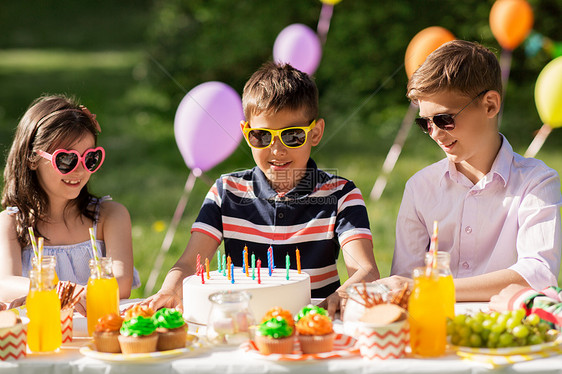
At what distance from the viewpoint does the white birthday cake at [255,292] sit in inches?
84.5

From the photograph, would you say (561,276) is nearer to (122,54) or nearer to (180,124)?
(180,124)

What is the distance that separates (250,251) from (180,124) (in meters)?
1.42

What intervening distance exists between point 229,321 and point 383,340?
427 mm

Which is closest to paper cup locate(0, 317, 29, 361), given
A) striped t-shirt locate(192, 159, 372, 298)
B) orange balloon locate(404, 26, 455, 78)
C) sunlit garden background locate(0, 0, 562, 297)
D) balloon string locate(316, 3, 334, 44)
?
striped t-shirt locate(192, 159, 372, 298)

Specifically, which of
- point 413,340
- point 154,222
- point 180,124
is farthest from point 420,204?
point 154,222

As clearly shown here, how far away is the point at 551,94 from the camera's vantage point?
14.8ft

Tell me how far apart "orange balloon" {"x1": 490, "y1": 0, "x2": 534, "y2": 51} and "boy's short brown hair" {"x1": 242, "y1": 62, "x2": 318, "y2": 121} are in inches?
145

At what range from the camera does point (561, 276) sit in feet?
17.1

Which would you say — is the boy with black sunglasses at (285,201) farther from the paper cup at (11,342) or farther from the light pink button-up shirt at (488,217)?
the paper cup at (11,342)

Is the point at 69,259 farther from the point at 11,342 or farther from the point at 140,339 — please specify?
the point at 140,339

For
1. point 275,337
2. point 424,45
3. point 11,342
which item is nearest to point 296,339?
point 275,337

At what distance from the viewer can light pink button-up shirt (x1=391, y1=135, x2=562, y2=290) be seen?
100 inches

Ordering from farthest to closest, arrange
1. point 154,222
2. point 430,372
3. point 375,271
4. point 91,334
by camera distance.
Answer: point 154,222
point 375,271
point 91,334
point 430,372

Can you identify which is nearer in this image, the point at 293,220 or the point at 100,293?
the point at 100,293
